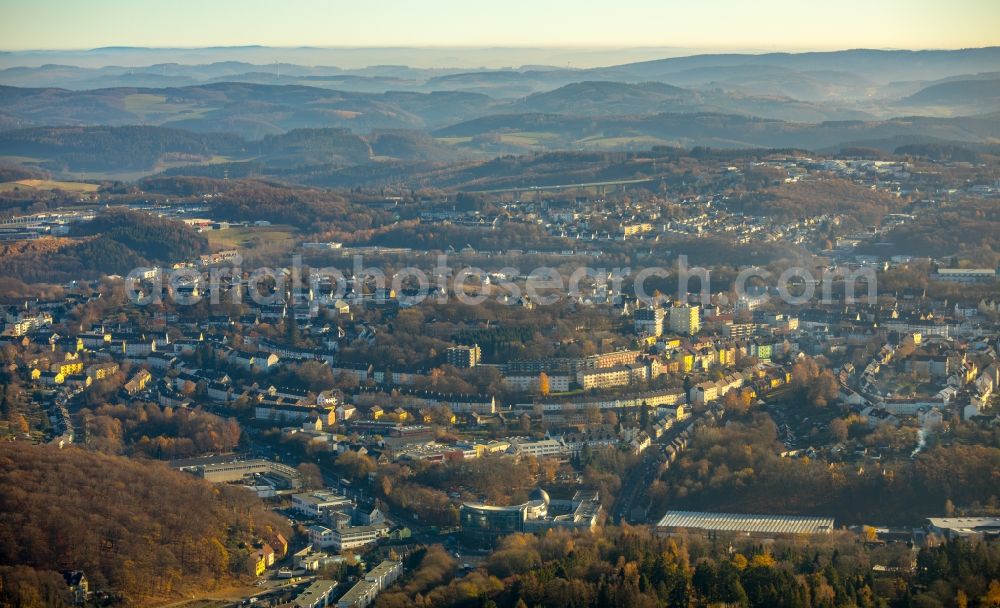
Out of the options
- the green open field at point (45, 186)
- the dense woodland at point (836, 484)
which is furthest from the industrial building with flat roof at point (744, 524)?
the green open field at point (45, 186)

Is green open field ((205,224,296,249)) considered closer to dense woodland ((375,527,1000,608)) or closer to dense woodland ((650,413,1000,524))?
dense woodland ((650,413,1000,524))

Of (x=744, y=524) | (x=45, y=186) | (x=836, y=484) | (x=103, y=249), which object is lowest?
(x=45, y=186)

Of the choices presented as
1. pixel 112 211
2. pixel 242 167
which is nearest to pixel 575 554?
pixel 112 211

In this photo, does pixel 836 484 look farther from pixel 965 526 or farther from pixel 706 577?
pixel 706 577

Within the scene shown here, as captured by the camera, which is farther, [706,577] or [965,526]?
[965,526]

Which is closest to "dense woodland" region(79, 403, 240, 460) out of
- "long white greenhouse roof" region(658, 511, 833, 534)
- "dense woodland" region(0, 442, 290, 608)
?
"dense woodland" region(0, 442, 290, 608)

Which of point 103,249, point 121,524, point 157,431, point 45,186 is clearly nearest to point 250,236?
point 103,249

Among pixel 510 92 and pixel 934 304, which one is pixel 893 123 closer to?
pixel 934 304
